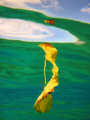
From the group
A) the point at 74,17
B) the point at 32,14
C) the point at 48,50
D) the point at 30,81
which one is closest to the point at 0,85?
the point at 30,81

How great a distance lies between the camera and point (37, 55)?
3.99 meters

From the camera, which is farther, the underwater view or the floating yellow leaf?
the underwater view

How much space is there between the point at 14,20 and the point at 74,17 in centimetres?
125

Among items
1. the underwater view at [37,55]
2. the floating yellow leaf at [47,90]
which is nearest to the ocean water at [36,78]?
the underwater view at [37,55]

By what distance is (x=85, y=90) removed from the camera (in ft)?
18.3

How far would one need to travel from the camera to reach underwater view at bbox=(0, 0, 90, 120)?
3.16 meters

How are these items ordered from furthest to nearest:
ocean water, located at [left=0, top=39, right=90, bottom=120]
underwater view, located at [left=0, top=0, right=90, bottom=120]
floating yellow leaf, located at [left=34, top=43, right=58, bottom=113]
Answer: ocean water, located at [left=0, top=39, right=90, bottom=120] < underwater view, located at [left=0, top=0, right=90, bottom=120] < floating yellow leaf, located at [left=34, top=43, right=58, bottom=113]

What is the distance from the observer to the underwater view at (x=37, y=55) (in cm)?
316

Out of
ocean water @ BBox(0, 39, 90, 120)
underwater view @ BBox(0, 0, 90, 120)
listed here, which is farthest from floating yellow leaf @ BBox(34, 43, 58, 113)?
ocean water @ BBox(0, 39, 90, 120)

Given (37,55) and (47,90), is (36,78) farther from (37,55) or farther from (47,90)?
(47,90)

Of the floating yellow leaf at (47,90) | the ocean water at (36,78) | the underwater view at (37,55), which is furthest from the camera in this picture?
the ocean water at (36,78)

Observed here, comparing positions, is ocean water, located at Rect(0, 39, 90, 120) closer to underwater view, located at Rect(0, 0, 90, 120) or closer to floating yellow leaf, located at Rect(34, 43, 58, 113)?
underwater view, located at Rect(0, 0, 90, 120)

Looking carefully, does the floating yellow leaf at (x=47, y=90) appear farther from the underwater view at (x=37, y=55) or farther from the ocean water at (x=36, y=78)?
the ocean water at (x=36, y=78)

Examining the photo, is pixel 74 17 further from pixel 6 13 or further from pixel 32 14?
pixel 6 13
